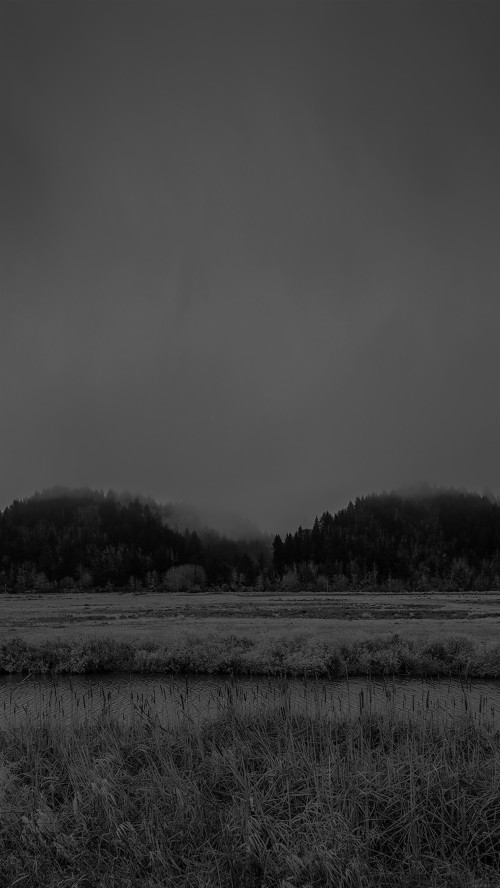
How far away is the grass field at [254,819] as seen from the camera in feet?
22.0

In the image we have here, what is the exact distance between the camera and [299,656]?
29844 millimetres

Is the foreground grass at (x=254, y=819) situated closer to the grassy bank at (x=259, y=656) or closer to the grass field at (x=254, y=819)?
the grass field at (x=254, y=819)

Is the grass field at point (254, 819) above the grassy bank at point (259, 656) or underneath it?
above

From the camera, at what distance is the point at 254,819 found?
24.4ft

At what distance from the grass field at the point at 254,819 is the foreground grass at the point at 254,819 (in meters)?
0.03

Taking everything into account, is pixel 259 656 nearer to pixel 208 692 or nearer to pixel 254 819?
pixel 208 692

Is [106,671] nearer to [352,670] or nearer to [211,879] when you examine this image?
[352,670]

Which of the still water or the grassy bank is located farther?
the grassy bank

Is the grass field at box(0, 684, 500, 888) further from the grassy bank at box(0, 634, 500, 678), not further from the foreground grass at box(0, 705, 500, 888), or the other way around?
the grassy bank at box(0, 634, 500, 678)

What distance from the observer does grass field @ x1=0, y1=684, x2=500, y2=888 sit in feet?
22.0

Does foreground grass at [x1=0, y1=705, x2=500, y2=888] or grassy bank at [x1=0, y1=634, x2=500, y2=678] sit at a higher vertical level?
foreground grass at [x1=0, y1=705, x2=500, y2=888]

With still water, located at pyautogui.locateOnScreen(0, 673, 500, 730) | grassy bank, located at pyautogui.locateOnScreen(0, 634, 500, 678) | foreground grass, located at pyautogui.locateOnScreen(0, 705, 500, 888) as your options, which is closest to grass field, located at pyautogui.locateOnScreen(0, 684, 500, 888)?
foreground grass, located at pyautogui.locateOnScreen(0, 705, 500, 888)

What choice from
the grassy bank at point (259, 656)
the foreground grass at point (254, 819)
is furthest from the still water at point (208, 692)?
the foreground grass at point (254, 819)

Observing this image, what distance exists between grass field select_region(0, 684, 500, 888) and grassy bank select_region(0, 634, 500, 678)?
63.2ft
